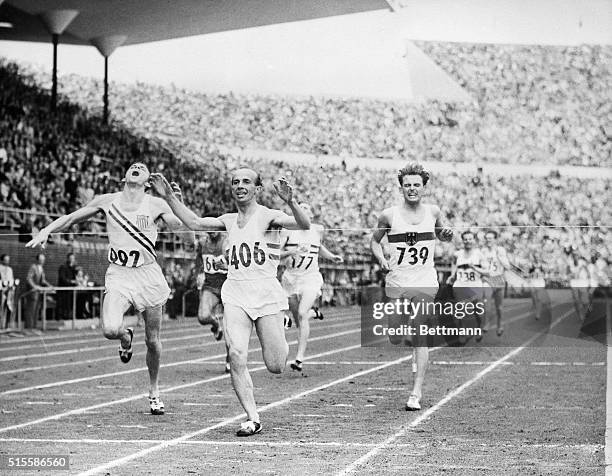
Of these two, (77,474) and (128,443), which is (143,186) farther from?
(77,474)

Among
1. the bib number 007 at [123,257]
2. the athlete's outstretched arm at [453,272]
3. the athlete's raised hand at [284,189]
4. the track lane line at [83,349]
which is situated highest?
the athlete's raised hand at [284,189]

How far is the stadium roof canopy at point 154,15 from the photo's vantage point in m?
12.3

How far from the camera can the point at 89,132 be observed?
15.4 metres

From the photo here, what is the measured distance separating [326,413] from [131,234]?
5.59 ft

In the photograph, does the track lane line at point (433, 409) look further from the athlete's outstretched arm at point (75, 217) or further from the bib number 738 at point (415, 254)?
the athlete's outstretched arm at point (75, 217)

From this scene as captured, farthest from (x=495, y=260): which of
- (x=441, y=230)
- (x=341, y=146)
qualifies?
(x=441, y=230)

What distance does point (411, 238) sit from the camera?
7355 mm

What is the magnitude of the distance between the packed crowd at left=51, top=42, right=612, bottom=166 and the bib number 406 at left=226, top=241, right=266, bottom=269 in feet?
16.8

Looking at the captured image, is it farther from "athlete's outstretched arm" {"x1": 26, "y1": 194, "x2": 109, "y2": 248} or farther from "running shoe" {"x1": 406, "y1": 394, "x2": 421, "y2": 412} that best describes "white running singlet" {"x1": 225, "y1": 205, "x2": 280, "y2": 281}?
"running shoe" {"x1": 406, "y1": 394, "x2": 421, "y2": 412}

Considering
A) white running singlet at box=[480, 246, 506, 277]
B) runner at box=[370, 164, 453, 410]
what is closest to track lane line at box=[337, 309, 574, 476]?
runner at box=[370, 164, 453, 410]

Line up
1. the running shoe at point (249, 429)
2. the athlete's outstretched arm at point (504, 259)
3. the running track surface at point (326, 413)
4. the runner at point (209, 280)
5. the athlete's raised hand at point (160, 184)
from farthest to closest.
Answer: the athlete's outstretched arm at point (504, 259), the runner at point (209, 280), the running shoe at point (249, 429), the athlete's raised hand at point (160, 184), the running track surface at point (326, 413)

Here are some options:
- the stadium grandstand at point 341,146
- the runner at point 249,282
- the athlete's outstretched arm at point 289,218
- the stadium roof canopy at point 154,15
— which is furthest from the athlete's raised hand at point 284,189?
the stadium roof canopy at point 154,15

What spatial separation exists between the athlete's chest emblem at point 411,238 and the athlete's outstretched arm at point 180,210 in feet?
5.17

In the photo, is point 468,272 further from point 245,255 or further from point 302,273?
point 245,255
